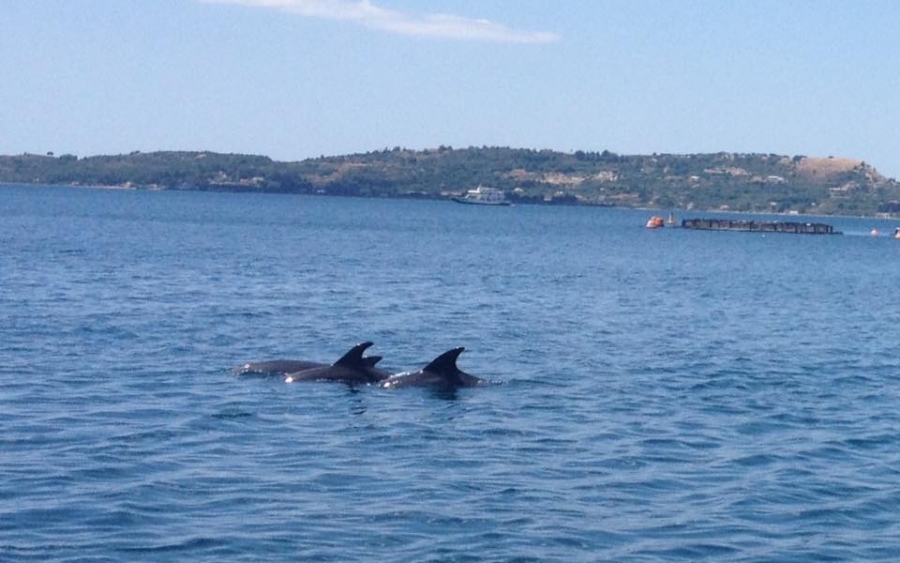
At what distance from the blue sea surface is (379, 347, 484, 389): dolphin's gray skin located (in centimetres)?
60

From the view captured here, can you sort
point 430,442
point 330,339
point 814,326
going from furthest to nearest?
point 814,326 < point 330,339 < point 430,442

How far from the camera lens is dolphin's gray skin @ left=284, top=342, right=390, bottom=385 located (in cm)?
2636

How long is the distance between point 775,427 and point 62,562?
12817 mm

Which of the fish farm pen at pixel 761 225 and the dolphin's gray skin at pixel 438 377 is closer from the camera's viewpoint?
the dolphin's gray skin at pixel 438 377

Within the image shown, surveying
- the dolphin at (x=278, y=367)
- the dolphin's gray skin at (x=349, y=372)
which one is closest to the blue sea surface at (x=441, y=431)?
the dolphin's gray skin at (x=349, y=372)

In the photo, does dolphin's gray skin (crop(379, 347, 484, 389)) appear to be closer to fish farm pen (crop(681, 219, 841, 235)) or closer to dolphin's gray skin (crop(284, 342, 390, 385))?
dolphin's gray skin (crop(284, 342, 390, 385))

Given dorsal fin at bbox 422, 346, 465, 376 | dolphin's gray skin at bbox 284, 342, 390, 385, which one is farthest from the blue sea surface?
dorsal fin at bbox 422, 346, 465, 376

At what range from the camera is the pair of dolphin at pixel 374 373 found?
85.8ft

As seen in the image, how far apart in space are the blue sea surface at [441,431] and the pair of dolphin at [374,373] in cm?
52

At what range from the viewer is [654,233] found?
154875 mm

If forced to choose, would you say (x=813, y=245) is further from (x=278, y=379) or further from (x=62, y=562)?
(x=62, y=562)

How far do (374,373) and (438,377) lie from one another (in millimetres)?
1195

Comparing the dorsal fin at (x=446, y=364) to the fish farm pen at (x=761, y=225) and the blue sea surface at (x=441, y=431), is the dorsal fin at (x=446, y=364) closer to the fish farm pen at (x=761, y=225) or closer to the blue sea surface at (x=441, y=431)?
the blue sea surface at (x=441, y=431)

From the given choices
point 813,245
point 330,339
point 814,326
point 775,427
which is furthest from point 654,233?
point 775,427
